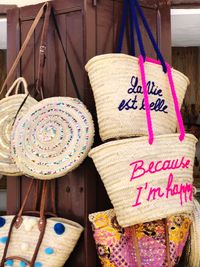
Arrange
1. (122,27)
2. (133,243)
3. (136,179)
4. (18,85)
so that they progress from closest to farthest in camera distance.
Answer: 1. (136,179)
2. (133,243)
3. (122,27)
4. (18,85)

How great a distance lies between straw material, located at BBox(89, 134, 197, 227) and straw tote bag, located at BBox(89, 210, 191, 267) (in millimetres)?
110

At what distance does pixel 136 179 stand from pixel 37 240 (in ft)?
1.69

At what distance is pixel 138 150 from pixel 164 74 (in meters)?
0.37

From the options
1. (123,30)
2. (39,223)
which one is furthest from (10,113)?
(123,30)

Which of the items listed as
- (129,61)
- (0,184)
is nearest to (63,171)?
(129,61)

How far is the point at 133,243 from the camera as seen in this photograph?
1.92 m

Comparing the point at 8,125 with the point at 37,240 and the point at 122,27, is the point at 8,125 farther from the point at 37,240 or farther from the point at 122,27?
the point at 122,27

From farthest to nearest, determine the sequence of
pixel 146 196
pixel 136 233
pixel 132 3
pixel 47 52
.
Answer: pixel 47 52 < pixel 132 3 < pixel 136 233 < pixel 146 196

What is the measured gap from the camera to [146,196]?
1794 mm

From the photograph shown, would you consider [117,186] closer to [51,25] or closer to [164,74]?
[164,74]

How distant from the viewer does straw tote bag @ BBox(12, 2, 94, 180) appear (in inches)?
75.3

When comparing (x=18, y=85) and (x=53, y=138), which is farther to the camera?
(x=18, y=85)

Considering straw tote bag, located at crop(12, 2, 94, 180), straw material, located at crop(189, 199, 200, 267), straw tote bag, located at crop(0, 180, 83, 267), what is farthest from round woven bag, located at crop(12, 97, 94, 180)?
straw material, located at crop(189, 199, 200, 267)

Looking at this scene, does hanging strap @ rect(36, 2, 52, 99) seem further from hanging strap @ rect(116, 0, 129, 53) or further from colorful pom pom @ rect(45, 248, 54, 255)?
colorful pom pom @ rect(45, 248, 54, 255)
